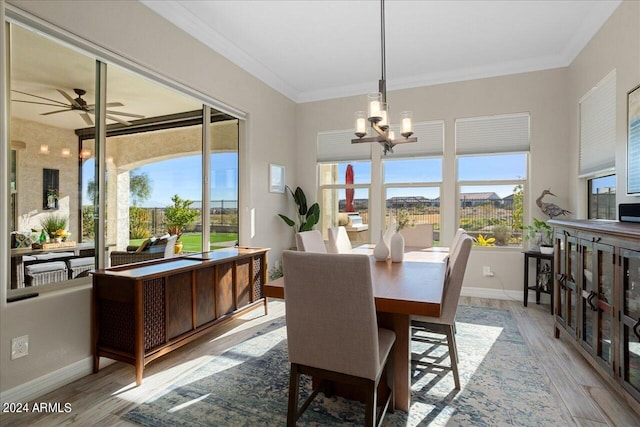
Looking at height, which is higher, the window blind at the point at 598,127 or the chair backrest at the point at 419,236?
the window blind at the point at 598,127

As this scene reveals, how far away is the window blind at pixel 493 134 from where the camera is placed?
441 cm

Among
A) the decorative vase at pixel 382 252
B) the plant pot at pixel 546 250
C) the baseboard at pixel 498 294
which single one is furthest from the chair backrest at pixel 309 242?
the plant pot at pixel 546 250

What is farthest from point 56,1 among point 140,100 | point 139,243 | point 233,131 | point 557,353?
point 557,353

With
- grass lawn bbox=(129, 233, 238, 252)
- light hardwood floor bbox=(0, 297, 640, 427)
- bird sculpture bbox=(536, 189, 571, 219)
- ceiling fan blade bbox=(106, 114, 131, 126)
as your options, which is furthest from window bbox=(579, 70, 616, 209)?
ceiling fan blade bbox=(106, 114, 131, 126)

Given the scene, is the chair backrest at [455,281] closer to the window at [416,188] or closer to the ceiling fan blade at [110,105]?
the window at [416,188]

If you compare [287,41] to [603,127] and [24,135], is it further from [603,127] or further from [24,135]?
[603,127]

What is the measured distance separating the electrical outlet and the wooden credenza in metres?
0.40

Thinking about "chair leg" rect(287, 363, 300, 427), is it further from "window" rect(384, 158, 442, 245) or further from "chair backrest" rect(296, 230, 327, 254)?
"window" rect(384, 158, 442, 245)

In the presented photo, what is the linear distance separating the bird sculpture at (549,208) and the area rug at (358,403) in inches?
77.9

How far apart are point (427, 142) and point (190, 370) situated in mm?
4177

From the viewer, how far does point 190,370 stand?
8.07ft

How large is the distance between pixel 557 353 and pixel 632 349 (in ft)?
3.28

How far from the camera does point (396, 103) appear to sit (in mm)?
4973

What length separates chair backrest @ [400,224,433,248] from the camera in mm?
3811
